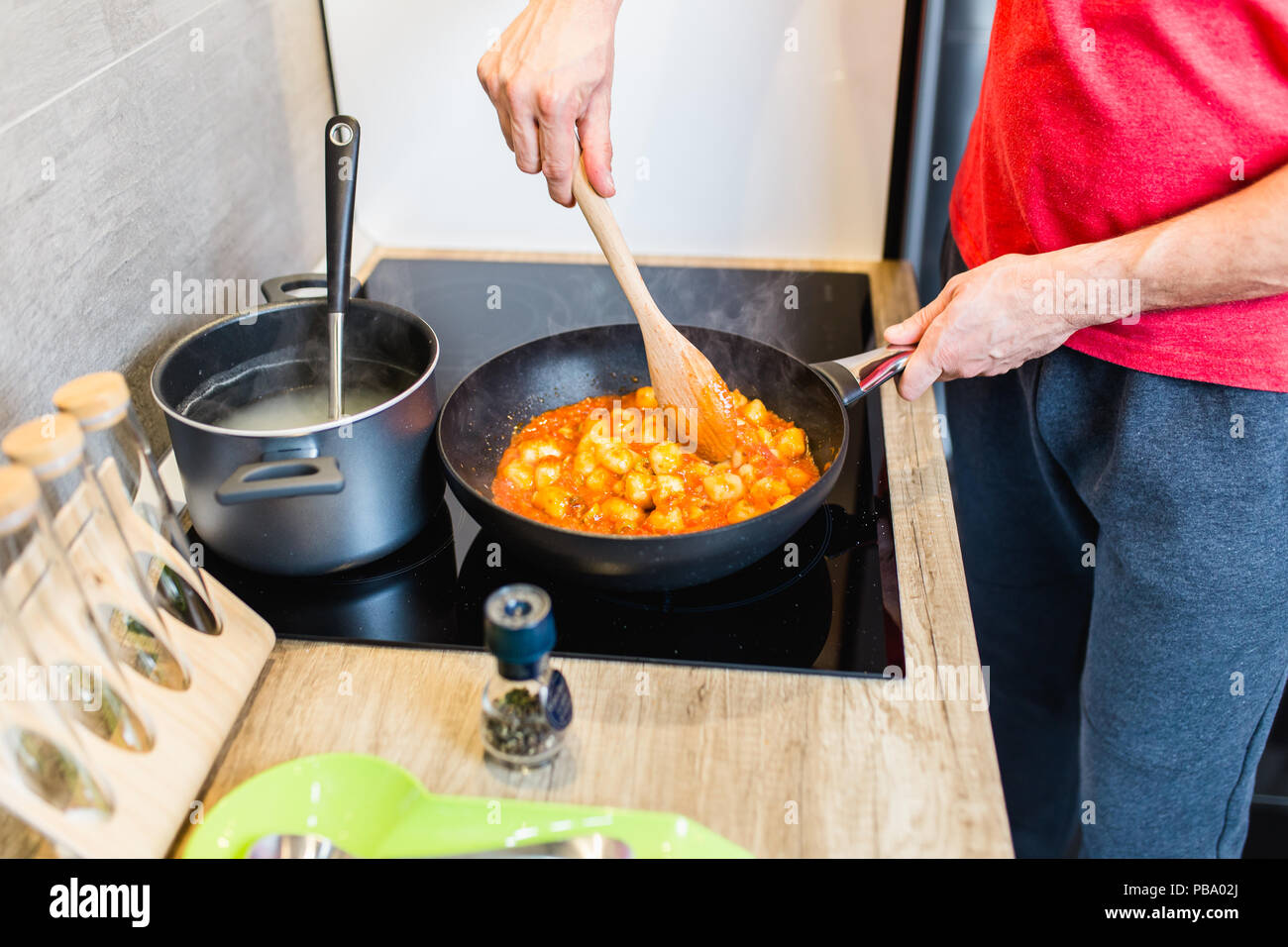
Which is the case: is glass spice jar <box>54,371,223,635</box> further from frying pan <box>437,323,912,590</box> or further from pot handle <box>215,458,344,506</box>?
frying pan <box>437,323,912,590</box>

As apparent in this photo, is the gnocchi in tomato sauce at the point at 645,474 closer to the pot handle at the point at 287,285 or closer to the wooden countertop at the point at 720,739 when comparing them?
the wooden countertop at the point at 720,739

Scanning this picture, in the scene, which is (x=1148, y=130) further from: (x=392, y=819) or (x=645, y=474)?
(x=392, y=819)

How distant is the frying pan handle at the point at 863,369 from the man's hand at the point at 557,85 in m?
0.33

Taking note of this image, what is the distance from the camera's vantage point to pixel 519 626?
739mm

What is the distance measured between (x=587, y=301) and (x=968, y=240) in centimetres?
60

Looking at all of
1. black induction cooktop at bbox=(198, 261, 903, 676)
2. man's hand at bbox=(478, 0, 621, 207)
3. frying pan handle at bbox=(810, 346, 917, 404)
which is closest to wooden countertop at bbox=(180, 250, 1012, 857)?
black induction cooktop at bbox=(198, 261, 903, 676)

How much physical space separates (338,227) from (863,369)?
60cm

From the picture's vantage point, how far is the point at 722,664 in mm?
936

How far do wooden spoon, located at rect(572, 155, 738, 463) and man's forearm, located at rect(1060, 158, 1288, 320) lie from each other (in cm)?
41

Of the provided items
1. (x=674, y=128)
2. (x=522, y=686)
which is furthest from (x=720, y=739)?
(x=674, y=128)

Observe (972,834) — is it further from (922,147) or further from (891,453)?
(922,147)

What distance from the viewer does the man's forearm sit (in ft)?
2.98
